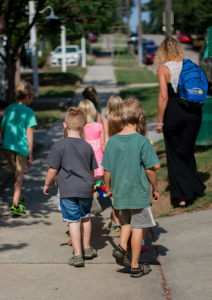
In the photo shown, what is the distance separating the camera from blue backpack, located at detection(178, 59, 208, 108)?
4.59 m

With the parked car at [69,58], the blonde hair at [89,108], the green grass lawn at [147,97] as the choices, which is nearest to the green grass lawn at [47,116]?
the green grass lawn at [147,97]

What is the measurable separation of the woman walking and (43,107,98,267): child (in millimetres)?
1310

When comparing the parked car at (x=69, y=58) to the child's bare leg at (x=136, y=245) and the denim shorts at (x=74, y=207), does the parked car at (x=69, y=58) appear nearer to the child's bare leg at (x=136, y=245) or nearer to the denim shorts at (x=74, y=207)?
the denim shorts at (x=74, y=207)

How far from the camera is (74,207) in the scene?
3766 millimetres

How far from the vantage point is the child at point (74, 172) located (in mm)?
3707

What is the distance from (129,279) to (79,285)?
45 cm

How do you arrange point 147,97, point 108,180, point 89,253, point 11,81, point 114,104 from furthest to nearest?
point 147,97 → point 11,81 → point 114,104 → point 89,253 → point 108,180

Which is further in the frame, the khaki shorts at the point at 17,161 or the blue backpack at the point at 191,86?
the khaki shorts at the point at 17,161

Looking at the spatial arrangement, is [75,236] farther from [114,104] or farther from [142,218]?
[114,104]

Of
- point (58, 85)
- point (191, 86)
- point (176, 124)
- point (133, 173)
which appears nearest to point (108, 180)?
point (133, 173)

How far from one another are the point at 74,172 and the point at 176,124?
1.64 meters

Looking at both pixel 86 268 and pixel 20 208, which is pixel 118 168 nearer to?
pixel 86 268

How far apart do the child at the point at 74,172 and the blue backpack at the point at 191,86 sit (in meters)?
1.41

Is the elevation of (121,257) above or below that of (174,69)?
below
